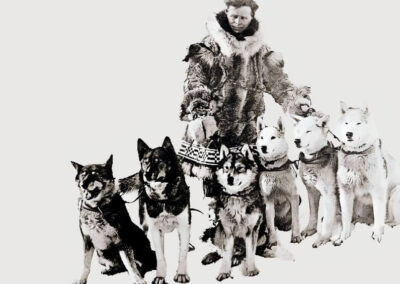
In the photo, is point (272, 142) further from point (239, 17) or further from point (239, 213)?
point (239, 17)

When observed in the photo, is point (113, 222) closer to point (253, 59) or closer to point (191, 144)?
point (191, 144)

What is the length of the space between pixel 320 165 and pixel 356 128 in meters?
Answer: 0.40

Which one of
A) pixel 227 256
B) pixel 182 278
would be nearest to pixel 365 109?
pixel 227 256

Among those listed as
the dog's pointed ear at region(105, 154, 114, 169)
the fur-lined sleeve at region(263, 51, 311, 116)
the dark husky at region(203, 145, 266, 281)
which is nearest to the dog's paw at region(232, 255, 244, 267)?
the dark husky at region(203, 145, 266, 281)

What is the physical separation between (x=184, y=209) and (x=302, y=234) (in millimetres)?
1145

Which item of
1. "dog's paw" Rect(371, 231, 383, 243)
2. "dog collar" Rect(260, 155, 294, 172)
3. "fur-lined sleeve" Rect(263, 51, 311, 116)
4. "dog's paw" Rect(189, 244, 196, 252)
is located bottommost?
"dog's paw" Rect(189, 244, 196, 252)

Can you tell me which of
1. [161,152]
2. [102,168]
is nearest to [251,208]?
[161,152]

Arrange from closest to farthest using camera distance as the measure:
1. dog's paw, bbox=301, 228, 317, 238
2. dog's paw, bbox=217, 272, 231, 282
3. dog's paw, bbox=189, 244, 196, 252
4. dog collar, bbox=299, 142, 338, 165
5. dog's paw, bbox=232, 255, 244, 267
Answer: dog's paw, bbox=217, 272, 231, 282 → dog's paw, bbox=232, 255, 244, 267 → dog collar, bbox=299, 142, 338, 165 → dog's paw, bbox=189, 244, 196, 252 → dog's paw, bbox=301, 228, 317, 238

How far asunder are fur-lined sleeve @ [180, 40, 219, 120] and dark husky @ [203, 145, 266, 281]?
0.40 m

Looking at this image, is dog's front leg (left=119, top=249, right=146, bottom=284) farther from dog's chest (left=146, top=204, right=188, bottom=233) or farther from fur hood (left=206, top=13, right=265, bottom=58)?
fur hood (left=206, top=13, right=265, bottom=58)

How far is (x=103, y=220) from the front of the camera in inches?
196

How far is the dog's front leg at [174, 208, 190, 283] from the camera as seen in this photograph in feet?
16.8

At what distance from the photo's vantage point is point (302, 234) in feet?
19.0

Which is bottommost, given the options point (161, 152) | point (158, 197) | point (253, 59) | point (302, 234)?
point (302, 234)
